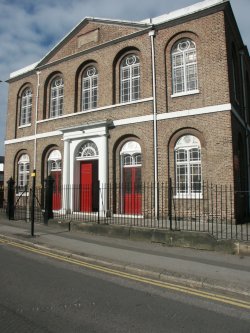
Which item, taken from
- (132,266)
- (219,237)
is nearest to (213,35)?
(219,237)

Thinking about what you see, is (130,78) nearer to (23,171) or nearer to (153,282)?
(23,171)

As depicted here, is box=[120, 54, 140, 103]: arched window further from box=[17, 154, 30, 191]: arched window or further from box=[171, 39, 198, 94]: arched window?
box=[17, 154, 30, 191]: arched window

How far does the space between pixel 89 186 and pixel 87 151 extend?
186 centimetres

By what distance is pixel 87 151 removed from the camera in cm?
1744

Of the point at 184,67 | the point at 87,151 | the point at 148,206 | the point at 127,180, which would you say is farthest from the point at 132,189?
the point at 184,67

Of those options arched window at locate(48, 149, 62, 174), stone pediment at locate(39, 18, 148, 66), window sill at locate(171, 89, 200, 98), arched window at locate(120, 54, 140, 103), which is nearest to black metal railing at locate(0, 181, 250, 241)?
arched window at locate(48, 149, 62, 174)

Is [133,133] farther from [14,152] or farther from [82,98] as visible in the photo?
[14,152]

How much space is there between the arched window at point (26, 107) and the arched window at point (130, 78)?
7.43 meters

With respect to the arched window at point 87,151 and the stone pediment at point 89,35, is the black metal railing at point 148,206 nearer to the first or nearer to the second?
the arched window at point 87,151

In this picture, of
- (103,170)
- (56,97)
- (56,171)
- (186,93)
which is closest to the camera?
(186,93)

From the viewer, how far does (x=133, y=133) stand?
15523mm

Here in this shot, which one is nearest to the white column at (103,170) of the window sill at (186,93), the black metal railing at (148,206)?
the black metal railing at (148,206)

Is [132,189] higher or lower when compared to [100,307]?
higher

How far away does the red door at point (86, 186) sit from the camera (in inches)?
675
